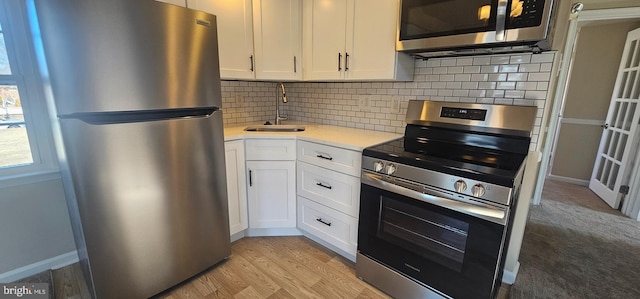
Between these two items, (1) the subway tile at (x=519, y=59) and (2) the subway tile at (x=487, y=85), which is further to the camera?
(2) the subway tile at (x=487, y=85)

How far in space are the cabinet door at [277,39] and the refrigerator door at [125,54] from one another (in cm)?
63

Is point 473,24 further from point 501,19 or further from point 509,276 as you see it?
point 509,276

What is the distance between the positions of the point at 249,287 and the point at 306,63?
1.75 meters

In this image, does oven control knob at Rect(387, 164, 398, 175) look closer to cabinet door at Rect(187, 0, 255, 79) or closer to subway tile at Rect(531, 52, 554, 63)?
subway tile at Rect(531, 52, 554, 63)

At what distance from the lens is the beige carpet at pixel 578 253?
69.5 inches

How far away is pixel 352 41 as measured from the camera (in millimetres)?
2006

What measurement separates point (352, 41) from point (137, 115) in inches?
57.2

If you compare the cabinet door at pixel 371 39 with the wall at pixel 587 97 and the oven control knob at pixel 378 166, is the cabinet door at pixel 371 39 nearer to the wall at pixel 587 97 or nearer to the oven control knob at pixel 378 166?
the oven control knob at pixel 378 166

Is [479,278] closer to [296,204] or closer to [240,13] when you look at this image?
[296,204]

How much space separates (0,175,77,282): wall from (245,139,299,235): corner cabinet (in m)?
1.25

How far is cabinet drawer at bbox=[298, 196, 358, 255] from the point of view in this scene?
1901 millimetres

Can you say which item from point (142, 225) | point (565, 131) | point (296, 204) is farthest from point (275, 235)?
point (565, 131)

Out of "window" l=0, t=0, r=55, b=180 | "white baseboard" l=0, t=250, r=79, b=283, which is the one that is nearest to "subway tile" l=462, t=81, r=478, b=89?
"window" l=0, t=0, r=55, b=180

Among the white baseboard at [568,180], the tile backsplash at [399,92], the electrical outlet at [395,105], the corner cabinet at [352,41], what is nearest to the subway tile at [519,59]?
the tile backsplash at [399,92]
